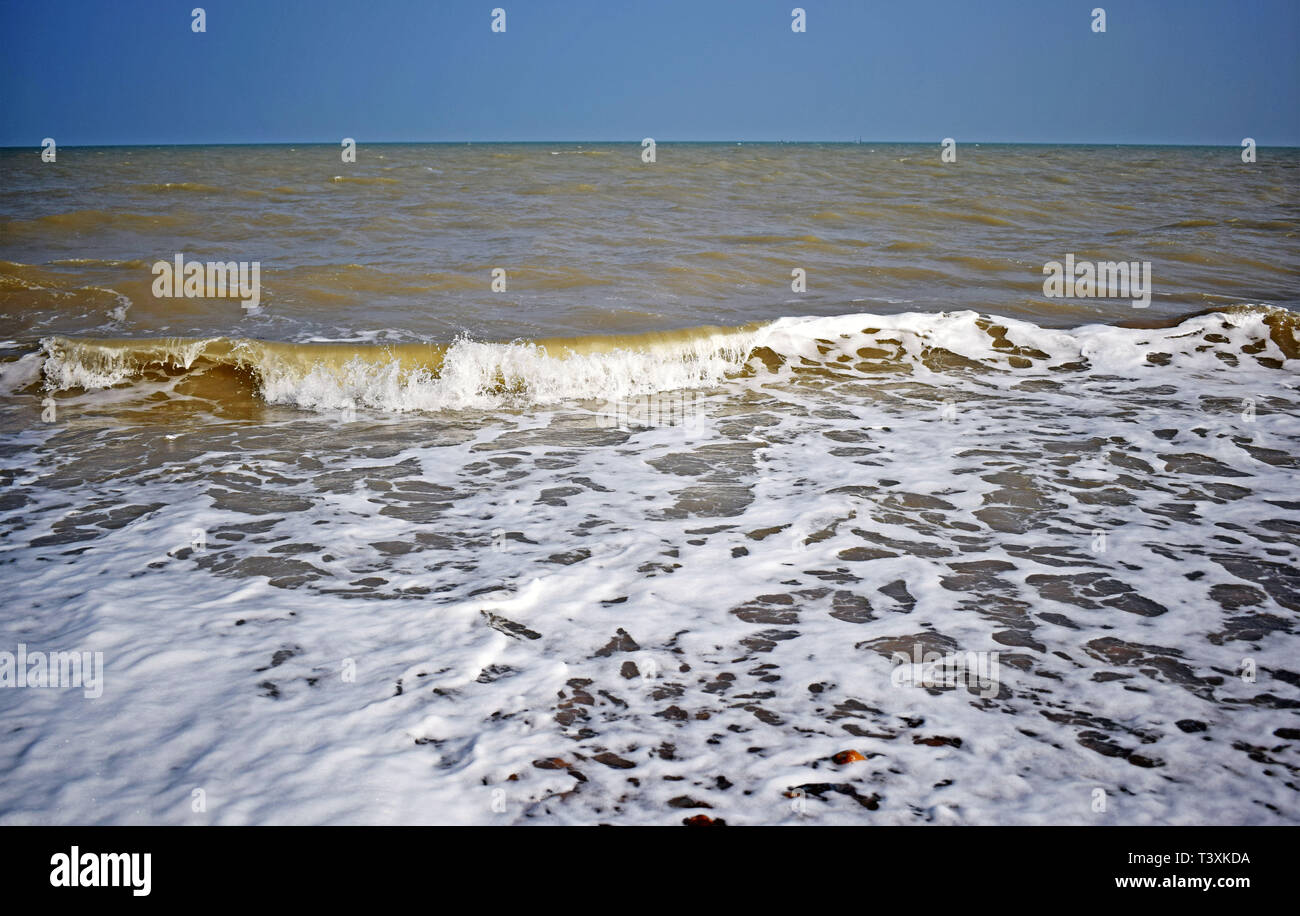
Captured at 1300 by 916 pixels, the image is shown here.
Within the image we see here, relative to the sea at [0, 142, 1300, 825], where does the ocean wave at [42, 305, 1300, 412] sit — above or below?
above

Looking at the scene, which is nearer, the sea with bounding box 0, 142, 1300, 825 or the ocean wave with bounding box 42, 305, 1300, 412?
the sea with bounding box 0, 142, 1300, 825

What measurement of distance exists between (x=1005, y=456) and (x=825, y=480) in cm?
139

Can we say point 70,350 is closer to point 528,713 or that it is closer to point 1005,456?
point 528,713

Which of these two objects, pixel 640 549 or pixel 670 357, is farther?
pixel 670 357

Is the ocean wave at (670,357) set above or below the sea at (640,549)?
above

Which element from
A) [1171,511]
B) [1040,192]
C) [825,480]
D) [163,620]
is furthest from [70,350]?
[1040,192]

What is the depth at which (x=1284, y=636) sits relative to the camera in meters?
3.73

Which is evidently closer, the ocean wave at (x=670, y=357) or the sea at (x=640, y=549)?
the sea at (x=640, y=549)

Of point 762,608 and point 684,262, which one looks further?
point 684,262

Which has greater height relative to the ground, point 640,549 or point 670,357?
point 670,357

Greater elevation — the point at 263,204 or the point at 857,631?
the point at 263,204
